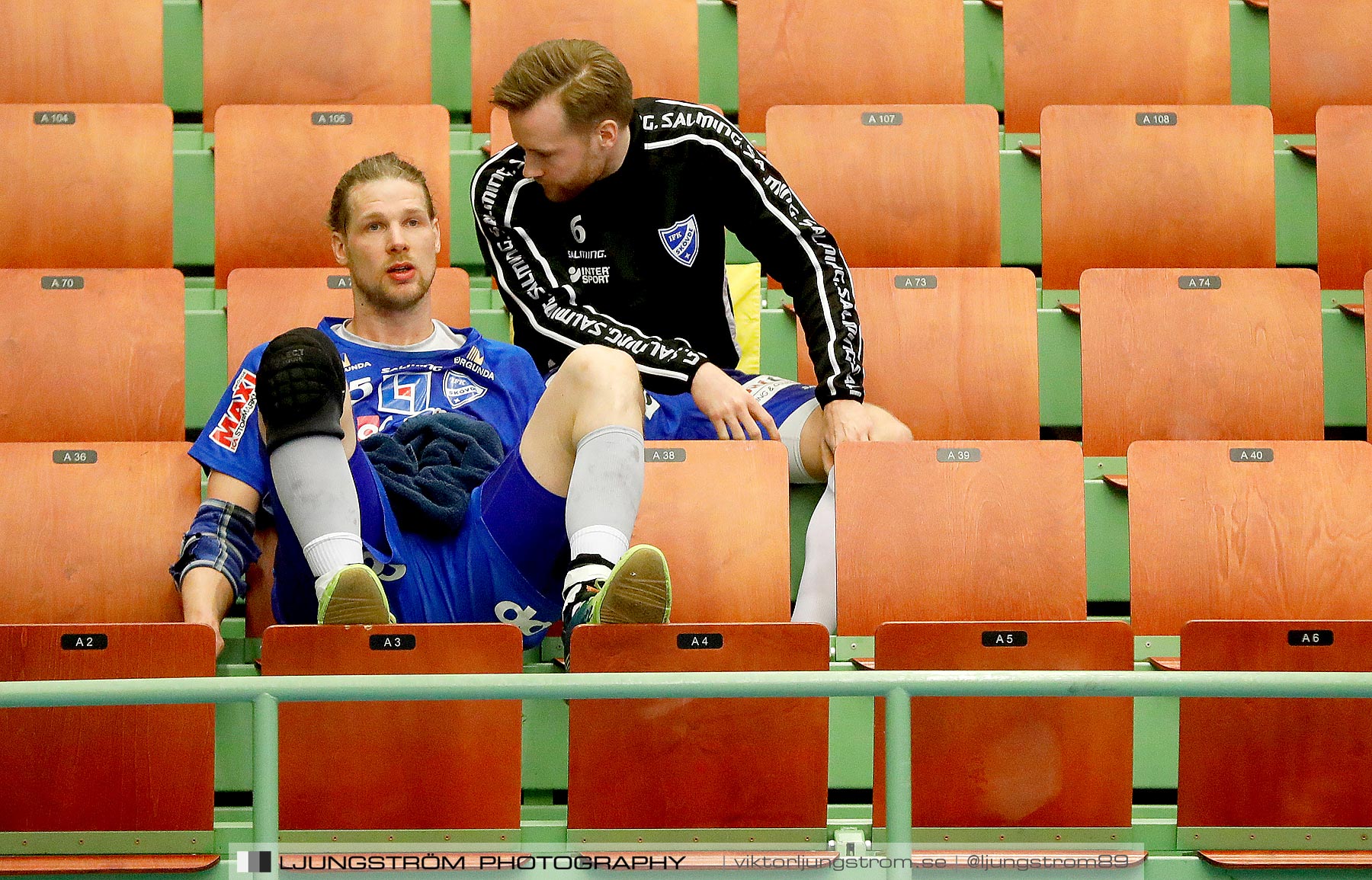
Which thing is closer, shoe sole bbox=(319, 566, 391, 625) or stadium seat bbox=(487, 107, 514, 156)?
shoe sole bbox=(319, 566, 391, 625)

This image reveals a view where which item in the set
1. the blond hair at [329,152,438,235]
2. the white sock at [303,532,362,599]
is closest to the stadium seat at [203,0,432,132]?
the blond hair at [329,152,438,235]

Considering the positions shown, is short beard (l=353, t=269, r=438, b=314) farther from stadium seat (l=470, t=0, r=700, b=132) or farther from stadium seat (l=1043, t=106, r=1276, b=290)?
stadium seat (l=1043, t=106, r=1276, b=290)

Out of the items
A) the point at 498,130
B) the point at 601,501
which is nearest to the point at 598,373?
the point at 601,501

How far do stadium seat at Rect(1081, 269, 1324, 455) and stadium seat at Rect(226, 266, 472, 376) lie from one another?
835 mm

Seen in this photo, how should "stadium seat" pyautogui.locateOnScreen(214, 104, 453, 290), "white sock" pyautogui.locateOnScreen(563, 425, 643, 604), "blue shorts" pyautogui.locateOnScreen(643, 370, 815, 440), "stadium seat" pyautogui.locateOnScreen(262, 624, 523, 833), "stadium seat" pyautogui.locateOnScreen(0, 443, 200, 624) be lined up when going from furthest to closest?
"stadium seat" pyautogui.locateOnScreen(214, 104, 453, 290), "blue shorts" pyautogui.locateOnScreen(643, 370, 815, 440), "stadium seat" pyautogui.locateOnScreen(0, 443, 200, 624), "white sock" pyautogui.locateOnScreen(563, 425, 643, 604), "stadium seat" pyautogui.locateOnScreen(262, 624, 523, 833)

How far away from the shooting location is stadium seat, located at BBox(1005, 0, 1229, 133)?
7.92 feet

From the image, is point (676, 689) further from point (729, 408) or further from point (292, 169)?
point (292, 169)

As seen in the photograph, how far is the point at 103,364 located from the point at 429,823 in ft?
3.01

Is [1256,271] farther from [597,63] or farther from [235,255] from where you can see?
[235,255]

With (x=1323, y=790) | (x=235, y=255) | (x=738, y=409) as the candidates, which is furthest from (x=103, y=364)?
(x=1323, y=790)

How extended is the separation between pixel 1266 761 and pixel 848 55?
4.72ft

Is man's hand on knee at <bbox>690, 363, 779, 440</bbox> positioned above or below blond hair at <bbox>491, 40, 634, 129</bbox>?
below

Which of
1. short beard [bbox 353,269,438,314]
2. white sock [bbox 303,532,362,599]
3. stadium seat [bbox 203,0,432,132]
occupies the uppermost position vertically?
stadium seat [bbox 203,0,432,132]

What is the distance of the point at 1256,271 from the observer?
1.99m
